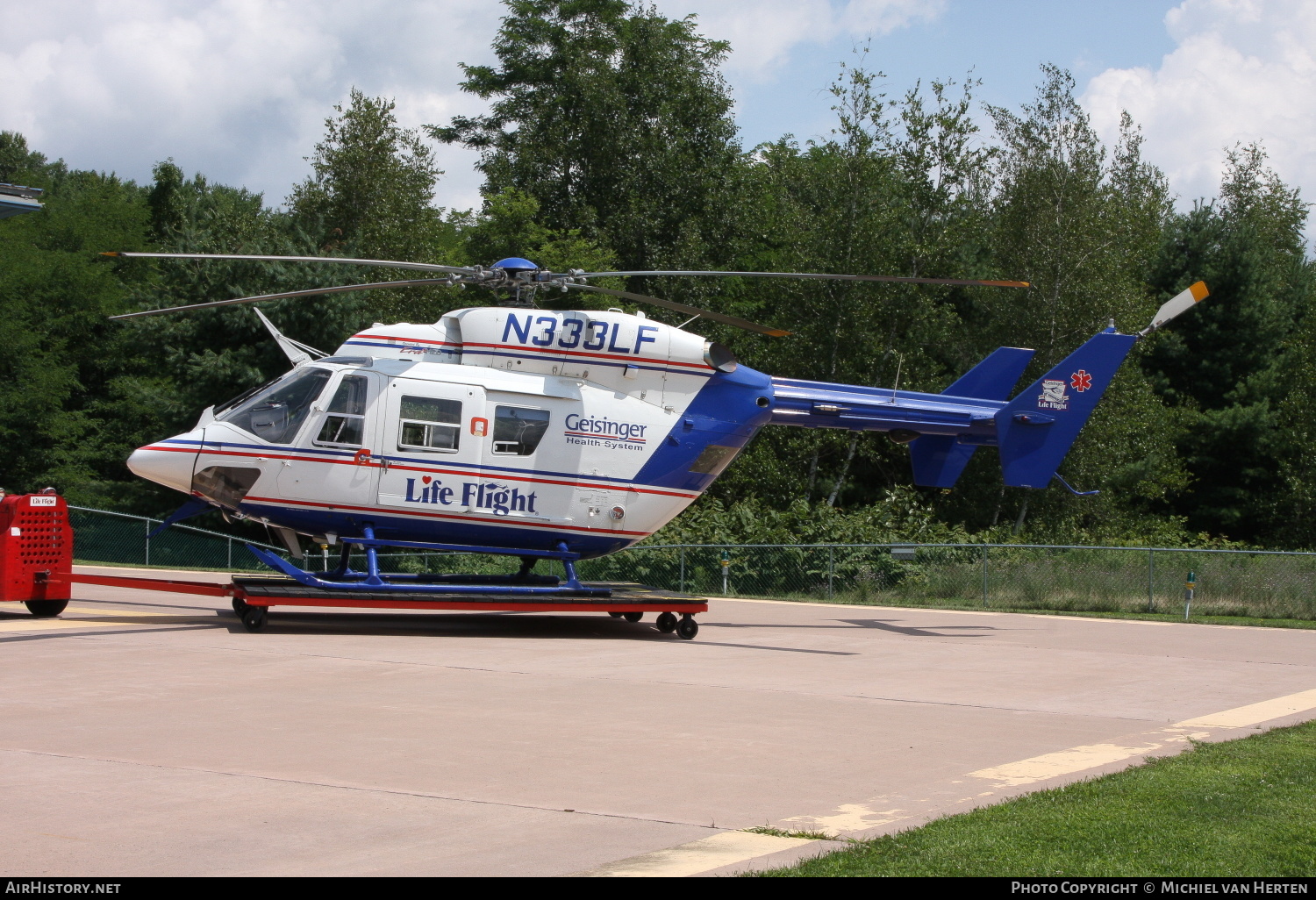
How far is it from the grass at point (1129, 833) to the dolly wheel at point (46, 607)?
12.4 meters

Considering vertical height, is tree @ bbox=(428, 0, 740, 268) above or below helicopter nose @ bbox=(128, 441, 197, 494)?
above

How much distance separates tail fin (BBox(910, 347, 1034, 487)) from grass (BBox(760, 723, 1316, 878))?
32.3 feet

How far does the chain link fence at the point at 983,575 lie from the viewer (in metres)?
20.6

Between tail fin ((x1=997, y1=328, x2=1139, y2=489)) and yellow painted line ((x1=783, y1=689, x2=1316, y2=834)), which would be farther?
tail fin ((x1=997, y1=328, x2=1139, y2=489))

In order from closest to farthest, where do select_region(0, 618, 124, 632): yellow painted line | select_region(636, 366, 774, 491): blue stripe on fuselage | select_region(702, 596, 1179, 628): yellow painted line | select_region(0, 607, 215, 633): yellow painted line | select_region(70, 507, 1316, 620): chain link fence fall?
select_region(0, 618, 124, 632): yellow painted line → select_region(0, 607, 215, 633): yellow painted line → select_region(636, 366, 774, 491): blue stripe on fuselage → select_region(702, 596, 1179, 628): yellow painted line → select_region(70, 507, 1316, 620): chain link fence

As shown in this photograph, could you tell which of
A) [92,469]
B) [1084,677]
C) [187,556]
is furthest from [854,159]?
[92,469]

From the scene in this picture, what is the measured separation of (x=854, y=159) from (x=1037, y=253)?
585cm

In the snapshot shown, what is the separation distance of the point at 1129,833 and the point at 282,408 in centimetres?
1150

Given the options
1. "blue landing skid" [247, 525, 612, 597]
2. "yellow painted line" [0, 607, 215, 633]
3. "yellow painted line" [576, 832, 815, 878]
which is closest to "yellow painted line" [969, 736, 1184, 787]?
"yellow painted line" [576, 832, 815, 878]

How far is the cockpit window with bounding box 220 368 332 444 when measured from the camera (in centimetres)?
1475

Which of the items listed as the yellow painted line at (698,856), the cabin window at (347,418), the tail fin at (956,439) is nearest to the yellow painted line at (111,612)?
the cabin window at (347,418)

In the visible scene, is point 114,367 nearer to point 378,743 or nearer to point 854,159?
point 854,159

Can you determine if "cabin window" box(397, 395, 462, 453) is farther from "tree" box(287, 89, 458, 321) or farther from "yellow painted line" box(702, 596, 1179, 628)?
"tree" box(287, 89, 458, 321)

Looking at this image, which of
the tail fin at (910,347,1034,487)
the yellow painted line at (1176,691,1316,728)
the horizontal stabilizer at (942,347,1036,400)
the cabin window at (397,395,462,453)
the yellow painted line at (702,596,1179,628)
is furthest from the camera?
the yellow painted line at (702,596,1179,628)
